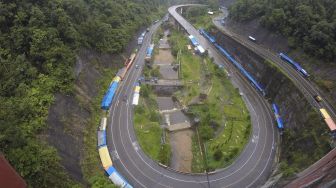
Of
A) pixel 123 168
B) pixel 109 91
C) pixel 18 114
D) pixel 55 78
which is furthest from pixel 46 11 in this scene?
pixel 123 168

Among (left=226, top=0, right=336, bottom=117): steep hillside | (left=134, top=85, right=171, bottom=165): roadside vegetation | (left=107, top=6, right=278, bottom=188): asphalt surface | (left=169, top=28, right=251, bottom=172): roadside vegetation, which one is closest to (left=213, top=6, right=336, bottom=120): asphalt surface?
(left=226, top=0, right=336, bottom=117): steep hillside

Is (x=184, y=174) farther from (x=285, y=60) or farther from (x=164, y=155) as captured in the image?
(x=285, y=60)

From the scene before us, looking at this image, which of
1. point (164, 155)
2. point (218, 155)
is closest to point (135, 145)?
point (164, 155)

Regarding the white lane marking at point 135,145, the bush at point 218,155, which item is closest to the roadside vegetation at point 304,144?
the bush at point 218,155

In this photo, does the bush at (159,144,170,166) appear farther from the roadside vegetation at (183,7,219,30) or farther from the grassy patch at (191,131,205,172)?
the roadside vegetation at (183,7,219,30)

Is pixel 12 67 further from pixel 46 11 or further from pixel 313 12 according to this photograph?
pixel 313 12

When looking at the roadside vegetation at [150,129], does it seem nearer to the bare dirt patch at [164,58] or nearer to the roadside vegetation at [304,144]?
the roadside vegetation at [304,144]

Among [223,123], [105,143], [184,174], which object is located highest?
[105,143]
